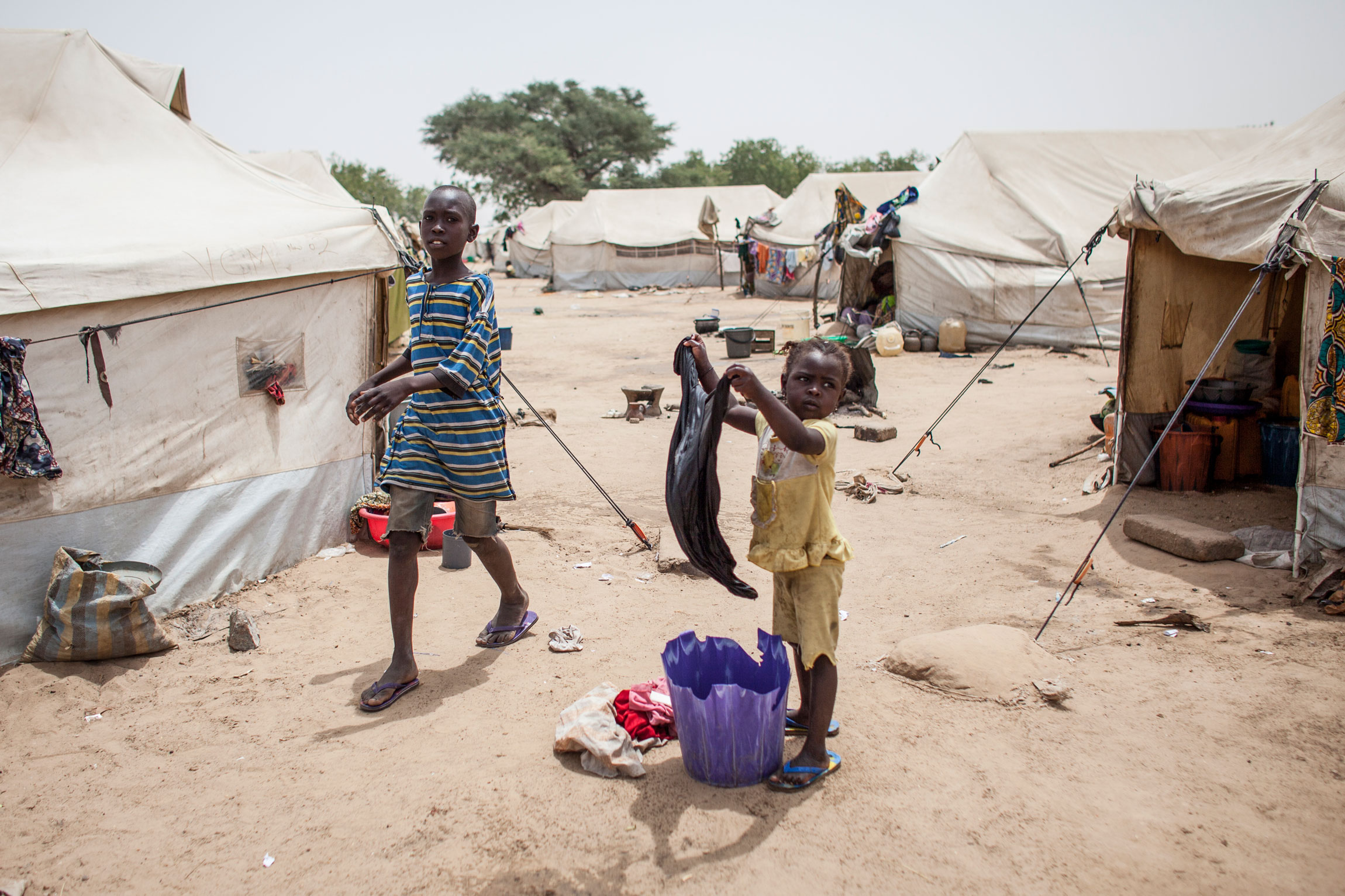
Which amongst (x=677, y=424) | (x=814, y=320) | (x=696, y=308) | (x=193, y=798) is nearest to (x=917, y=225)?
(x=814, y=320)

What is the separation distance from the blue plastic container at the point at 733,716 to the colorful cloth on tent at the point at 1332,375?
10.4ft

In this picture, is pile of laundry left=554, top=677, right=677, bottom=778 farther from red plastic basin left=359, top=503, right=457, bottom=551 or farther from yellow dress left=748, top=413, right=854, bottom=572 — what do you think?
red plastic basin left=359, top=503, right=457, bottom=551

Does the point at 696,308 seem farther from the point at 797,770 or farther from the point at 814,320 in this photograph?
the point at 797,770

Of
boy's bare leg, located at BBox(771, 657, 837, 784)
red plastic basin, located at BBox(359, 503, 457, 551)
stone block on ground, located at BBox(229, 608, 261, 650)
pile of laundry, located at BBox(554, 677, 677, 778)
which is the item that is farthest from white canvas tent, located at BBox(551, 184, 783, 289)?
boy's bare leg, located at BBox(771, 657, 837, 784)

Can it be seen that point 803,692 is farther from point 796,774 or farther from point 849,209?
point 849,209

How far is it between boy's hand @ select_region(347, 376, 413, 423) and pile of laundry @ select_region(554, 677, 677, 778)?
116cm

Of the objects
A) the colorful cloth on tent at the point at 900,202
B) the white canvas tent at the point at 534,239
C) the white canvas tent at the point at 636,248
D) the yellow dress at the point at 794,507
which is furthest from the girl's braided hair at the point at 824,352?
the white canvas tent at the point at 534,239

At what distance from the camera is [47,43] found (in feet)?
15.6

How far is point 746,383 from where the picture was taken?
2258mm

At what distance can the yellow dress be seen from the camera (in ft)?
8.10

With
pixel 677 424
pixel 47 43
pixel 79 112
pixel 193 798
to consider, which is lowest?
pixel 193 798

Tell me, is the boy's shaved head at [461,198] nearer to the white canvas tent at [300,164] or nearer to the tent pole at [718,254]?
the white canvas tent at [300,164]

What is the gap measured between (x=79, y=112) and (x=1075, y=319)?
1236 cm

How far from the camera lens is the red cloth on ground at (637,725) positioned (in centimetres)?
289
